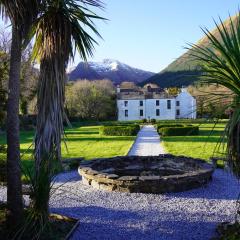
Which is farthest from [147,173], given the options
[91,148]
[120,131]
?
[120,131]

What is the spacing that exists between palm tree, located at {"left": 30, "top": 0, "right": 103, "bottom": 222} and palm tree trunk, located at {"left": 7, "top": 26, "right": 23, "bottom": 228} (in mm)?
330

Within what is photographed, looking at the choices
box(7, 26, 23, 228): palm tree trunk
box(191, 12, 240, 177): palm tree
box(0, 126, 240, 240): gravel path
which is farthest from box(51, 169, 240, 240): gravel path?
box(191, 12, 240, 177): palm tree

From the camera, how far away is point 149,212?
22.9 ft

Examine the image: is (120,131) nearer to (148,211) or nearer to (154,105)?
(148,211)

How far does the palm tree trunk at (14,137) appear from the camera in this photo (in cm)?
521

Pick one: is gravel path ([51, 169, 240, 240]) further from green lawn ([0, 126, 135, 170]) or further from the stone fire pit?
green lawn ([0, 126, 135, 170])

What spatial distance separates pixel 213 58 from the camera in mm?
4277

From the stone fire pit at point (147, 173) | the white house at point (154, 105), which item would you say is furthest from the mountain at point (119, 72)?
the stone fire pit at point (147, 173)

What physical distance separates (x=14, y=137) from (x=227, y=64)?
2.82 m

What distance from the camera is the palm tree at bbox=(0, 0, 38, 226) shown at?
16.6 feet

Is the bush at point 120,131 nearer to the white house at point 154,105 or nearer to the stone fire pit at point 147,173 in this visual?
the stone fire pit at point 147,173

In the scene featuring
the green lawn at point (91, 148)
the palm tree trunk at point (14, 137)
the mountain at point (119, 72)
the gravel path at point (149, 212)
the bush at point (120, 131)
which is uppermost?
the mountain at point (119, 72)

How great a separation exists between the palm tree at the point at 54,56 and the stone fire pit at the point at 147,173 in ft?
9.59

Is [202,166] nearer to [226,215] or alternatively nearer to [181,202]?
[181,202]
